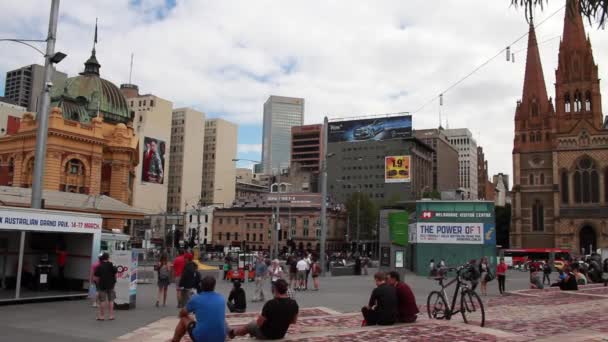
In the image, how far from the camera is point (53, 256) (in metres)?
19.2

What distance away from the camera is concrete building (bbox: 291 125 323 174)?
161 m

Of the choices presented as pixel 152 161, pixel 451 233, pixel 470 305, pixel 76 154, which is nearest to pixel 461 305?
pixel 470 305

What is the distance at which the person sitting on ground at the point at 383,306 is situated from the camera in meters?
10.2

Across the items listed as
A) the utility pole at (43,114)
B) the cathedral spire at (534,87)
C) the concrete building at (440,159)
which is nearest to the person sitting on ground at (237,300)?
the utility pole at (43,114)

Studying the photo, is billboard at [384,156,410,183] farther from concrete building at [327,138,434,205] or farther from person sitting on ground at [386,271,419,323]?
concrete building at [327,138,434,205]

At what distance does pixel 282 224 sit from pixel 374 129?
150ft

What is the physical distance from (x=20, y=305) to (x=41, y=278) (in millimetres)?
2405

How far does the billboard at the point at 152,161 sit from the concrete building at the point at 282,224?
21.9 m

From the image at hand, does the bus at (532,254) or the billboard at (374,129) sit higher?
the billboard at (374,129)

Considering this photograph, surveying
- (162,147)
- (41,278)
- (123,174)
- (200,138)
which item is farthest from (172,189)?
(41,278)

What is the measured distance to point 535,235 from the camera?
83.1 meters

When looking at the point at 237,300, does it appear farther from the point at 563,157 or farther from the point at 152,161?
the point at 563,157

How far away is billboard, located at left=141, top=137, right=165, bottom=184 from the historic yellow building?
26562 mm

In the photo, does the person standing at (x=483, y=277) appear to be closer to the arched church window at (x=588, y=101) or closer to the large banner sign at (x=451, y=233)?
the large banner sign at (x=451, y=233)
